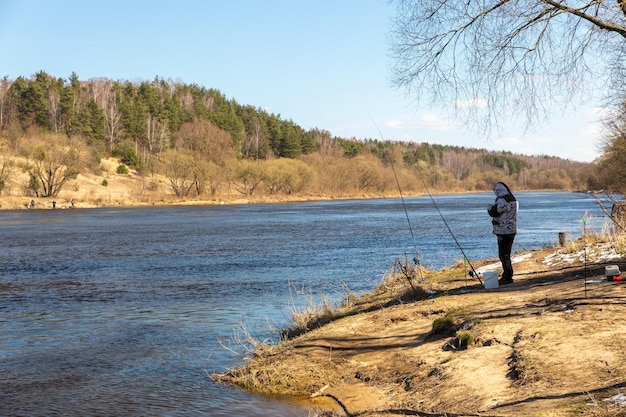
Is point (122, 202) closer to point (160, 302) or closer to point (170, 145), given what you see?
point (170, 145)

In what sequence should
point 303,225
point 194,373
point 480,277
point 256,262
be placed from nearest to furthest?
point 194,373
point 480,277
point 256,262
point 303,225

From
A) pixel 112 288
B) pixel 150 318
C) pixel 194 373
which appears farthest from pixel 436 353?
pixel 112 288

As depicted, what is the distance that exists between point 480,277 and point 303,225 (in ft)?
110

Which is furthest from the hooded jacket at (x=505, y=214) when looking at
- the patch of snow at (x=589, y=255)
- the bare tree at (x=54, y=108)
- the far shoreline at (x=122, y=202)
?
the bare tree at (x=54, y=108)

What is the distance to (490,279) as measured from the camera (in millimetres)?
11211

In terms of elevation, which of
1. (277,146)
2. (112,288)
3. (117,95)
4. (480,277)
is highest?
(117,95)

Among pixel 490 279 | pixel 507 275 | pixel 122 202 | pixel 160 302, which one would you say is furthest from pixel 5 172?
pixel 490 279

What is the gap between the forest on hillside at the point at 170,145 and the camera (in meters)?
77.4

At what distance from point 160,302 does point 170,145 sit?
10845cm

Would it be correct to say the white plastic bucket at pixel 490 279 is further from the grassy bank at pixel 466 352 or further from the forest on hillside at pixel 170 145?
the forest on hillside at pixel 170 145

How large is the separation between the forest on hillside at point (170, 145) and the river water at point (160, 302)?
1631 inches

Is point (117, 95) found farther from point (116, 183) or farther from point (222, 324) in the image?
point (222, 324)

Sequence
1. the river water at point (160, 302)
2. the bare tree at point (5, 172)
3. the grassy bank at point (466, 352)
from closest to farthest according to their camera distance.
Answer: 1. the grassy bank at point (466, 352)
2. the river water at point (160, 302)
3. the bare tree at point (5, 172)

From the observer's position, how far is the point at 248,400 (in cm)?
866
